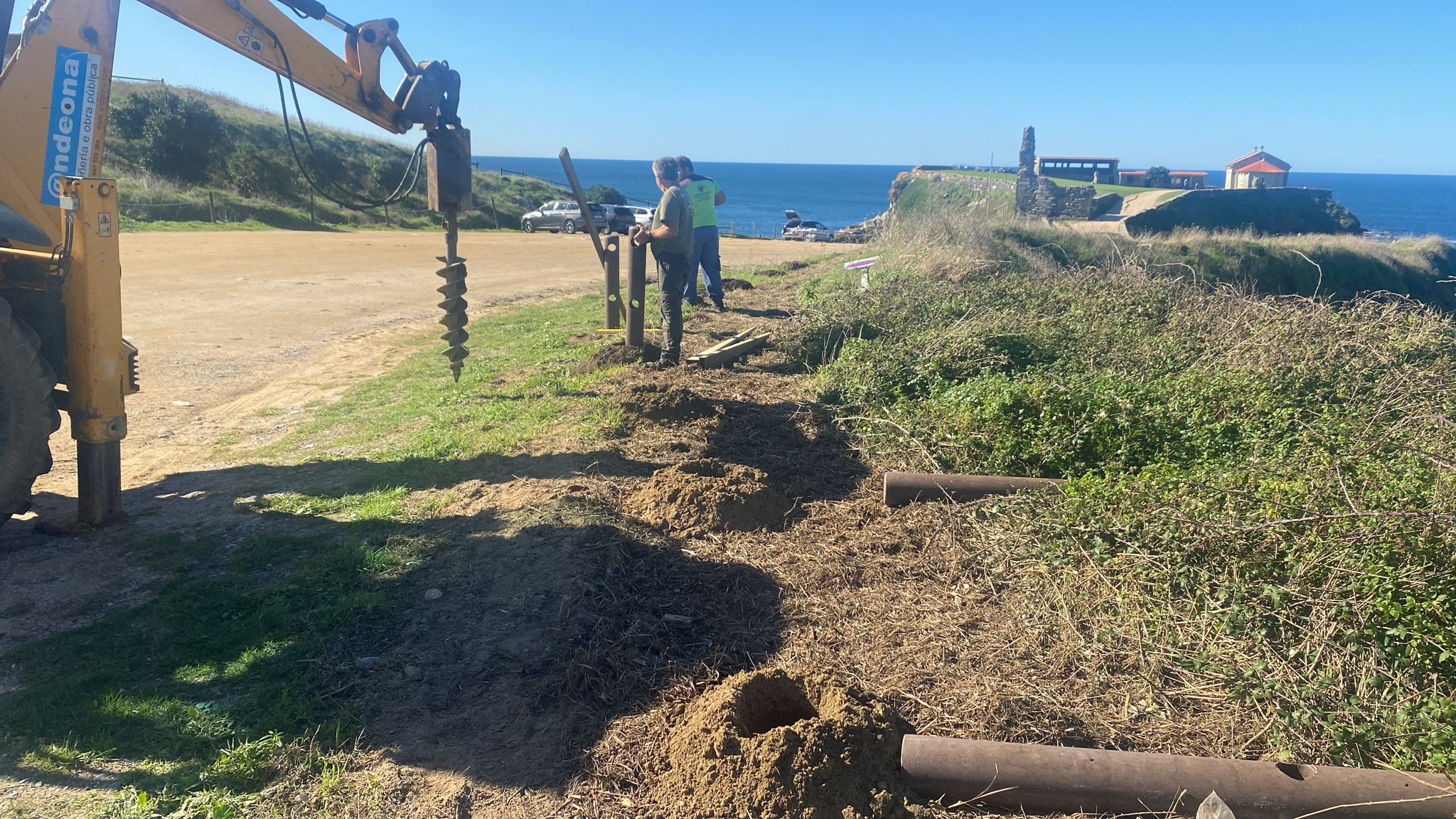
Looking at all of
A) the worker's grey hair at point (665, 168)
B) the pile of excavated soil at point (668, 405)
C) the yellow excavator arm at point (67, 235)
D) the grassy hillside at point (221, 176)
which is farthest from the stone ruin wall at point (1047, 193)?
the yellow excavator arm at point (67, 235)

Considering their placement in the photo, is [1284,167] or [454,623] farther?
[1284,167]

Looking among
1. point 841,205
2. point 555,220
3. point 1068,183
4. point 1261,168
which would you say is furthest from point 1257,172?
point 841,205

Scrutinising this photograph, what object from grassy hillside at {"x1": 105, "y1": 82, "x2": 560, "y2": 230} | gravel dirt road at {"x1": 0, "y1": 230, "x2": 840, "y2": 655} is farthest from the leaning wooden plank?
grassy hillside at {"x1": 105, "y1": 82, "x2": 560, "y2": 230}

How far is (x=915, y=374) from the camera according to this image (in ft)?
25.9

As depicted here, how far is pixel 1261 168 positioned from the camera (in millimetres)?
56219

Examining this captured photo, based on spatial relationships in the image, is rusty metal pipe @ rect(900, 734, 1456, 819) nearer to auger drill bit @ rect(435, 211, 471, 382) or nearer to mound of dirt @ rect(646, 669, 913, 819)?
mound of dirt @ rect(646, 669, 913, 819)

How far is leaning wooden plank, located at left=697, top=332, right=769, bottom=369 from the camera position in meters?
9.59

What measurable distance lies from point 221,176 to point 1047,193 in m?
34.6

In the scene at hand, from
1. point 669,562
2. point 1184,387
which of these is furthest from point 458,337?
point 1184,387

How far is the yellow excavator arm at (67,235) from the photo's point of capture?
537 centimetres

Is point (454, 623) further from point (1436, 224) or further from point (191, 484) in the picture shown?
point (1436, 224)

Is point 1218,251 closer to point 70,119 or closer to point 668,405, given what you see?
point 668,405

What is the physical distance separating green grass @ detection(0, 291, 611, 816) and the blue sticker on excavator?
7.67 feet

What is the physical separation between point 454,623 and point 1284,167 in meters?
65.1
